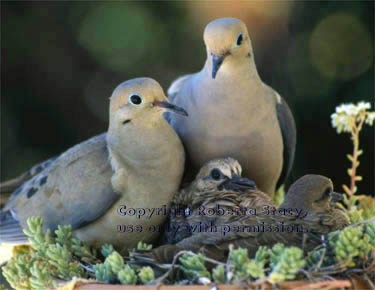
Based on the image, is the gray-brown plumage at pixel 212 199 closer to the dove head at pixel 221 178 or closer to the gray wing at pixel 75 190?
the dove head at pixel 221 178

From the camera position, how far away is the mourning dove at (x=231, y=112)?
165cm

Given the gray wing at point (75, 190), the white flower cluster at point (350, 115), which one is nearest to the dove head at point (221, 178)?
the gray wing at point (75, 190)

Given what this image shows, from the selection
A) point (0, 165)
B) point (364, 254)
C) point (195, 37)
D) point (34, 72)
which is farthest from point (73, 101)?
point (364, 254)

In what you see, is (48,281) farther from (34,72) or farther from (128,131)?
(34,72)

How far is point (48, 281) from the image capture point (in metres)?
1.26

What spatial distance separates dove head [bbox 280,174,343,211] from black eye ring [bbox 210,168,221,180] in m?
0.20

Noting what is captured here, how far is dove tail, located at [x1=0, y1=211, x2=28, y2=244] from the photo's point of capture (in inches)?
65.4

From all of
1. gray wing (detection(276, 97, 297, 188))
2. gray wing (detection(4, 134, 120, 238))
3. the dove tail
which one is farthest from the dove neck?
the dove tail

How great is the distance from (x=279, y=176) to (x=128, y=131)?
0.65m

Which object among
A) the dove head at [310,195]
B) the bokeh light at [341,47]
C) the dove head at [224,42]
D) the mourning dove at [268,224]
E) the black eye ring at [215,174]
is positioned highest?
the bokeh light at [341,47]

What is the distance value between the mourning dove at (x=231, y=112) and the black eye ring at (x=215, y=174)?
0.39 feet

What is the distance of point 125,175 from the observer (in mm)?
1541

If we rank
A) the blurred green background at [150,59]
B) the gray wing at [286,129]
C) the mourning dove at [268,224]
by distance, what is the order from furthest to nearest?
the blurred green background at [150,59], the gray wing at [286,129], the mourning dove at [268,224]

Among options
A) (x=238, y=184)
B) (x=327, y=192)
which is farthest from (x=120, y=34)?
(x=327, y=192)
